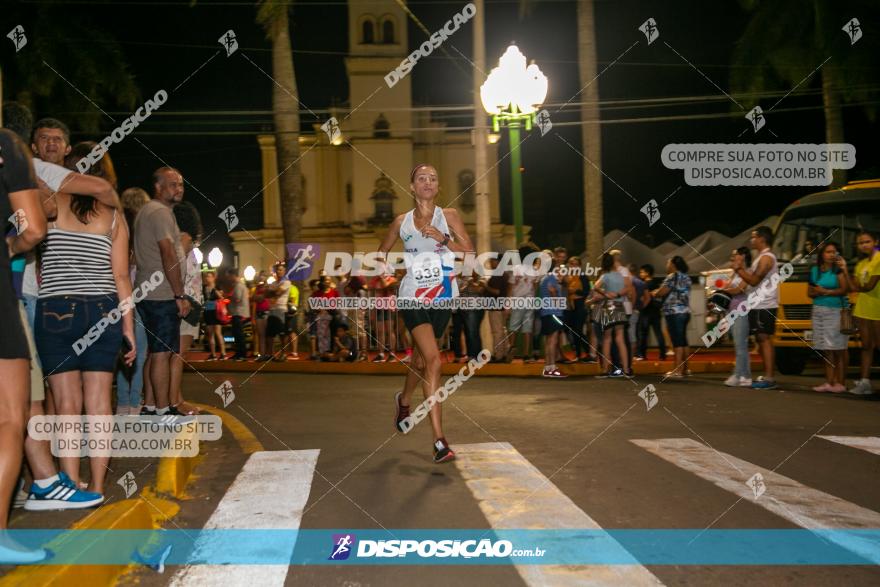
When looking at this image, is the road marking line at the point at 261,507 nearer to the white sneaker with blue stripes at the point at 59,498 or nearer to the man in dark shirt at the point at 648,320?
the white sneaker with blue stripes at the point at 59,498

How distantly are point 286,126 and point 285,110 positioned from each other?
1.26ft

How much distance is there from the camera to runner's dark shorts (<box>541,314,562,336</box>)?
1414cm

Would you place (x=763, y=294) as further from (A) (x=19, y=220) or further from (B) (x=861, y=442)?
(A) (x=19, y=220)

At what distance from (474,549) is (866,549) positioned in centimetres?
194

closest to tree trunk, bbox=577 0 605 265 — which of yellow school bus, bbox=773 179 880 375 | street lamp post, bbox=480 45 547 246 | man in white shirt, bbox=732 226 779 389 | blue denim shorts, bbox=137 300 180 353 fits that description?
street lamp post, bbox=480 45 547 246

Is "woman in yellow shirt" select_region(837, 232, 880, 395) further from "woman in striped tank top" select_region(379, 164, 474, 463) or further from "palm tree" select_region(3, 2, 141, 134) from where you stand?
"palm tree" select_region(3, 2, 141, 134)

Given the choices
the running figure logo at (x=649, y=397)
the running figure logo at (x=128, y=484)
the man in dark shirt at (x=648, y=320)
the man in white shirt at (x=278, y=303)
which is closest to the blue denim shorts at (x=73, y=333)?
the running figure logo at (x=128, y=484)

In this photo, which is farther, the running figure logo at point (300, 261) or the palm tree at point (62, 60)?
the palm tree at point (62, 60)

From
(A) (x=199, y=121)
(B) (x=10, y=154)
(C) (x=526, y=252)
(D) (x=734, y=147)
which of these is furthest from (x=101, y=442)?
(A) (x=199, y=121)

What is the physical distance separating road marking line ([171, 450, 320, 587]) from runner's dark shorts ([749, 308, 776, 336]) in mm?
7334

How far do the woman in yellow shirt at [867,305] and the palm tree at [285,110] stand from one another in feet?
44.6

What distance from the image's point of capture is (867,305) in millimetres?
11172

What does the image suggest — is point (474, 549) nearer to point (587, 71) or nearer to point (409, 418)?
point (409, 418)

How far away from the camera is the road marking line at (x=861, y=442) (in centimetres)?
725
